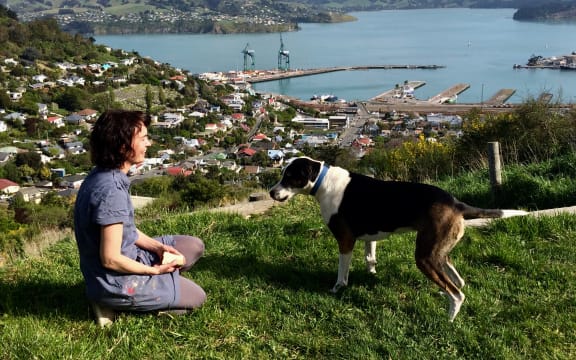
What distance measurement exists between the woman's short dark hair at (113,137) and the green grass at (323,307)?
95cm

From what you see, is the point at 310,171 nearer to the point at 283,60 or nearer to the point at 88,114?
the point at 88,114

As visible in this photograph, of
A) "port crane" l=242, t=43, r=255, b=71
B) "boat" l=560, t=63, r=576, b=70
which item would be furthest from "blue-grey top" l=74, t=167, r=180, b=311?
"port crane" l=242, t=43, r=255, b=71

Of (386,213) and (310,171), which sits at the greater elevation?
(310,171)

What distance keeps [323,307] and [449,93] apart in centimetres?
5605

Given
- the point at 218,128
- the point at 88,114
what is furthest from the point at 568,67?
the point at 88,114

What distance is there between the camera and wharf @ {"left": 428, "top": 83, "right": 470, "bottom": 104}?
5353 centimetres

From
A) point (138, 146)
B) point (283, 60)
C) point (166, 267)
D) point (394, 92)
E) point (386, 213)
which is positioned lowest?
point (394, 92)

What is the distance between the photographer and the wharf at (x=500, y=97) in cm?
4636

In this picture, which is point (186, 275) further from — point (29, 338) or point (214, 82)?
point (214, 82)

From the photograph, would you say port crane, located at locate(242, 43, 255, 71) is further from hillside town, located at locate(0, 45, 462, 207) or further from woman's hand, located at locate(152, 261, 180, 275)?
woman's hand, located at locate(152, 261, 180, 275)

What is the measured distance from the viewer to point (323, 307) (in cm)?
315

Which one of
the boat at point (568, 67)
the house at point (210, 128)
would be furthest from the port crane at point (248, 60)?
the boat at point (568, 67)

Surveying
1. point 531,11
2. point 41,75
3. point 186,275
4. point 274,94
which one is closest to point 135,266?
point 186,275

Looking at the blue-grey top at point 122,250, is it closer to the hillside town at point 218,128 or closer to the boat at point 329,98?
the hillside town at point 218,128
